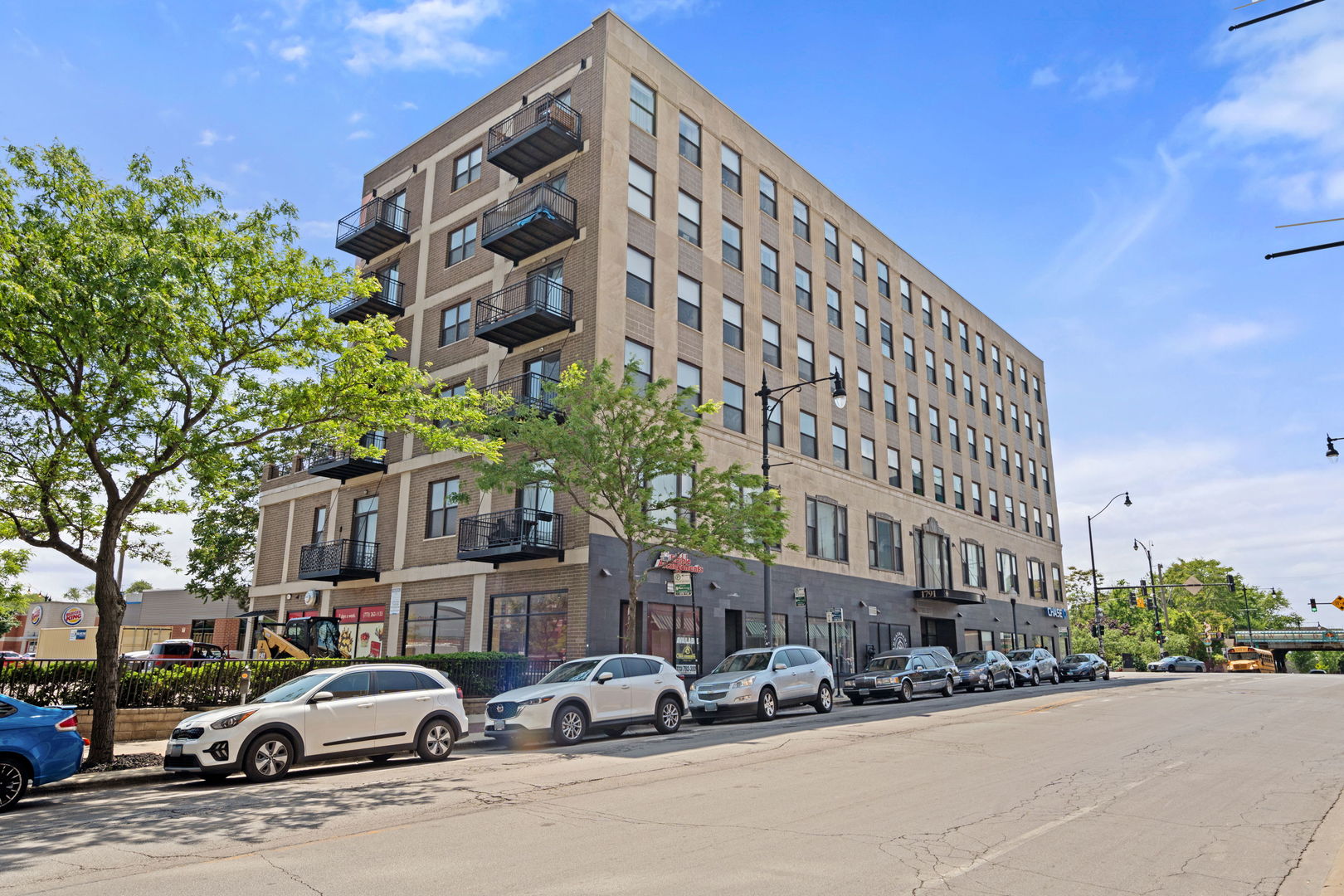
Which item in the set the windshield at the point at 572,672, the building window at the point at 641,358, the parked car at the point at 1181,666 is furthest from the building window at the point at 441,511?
the parked car at the point at 1181,666

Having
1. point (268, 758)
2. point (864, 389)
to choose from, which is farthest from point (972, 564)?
point (268, 758)

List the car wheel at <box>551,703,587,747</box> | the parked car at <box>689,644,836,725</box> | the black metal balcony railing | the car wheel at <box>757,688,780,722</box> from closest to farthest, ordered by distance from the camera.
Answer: the car wheel at <box>551,703,587,747</box> < the parked car at <box>689,644,836,725</box> < the car wheel at <box>757,688,780,722</box> < the black metal balcony railing

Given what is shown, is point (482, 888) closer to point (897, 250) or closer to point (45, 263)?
point (45, 263)

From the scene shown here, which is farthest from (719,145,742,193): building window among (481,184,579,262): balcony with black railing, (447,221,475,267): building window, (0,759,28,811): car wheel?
(0,759,28,811): car wheel

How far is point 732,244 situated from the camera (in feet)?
106

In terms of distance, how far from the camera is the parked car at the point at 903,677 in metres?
26.2

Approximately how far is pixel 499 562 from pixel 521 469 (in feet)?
21.7

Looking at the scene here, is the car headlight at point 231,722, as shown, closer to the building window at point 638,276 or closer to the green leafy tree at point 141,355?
the green leafy tree at point 141,355

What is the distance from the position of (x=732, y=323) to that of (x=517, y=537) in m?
11.7

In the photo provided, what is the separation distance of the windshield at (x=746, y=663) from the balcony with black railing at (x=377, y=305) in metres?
19.6

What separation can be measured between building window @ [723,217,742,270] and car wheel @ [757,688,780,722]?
16973mm

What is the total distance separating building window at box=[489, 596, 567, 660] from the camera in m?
24.4

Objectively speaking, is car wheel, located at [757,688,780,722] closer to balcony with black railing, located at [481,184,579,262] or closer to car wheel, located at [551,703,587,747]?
car wheel, located at [551,703,587,747]

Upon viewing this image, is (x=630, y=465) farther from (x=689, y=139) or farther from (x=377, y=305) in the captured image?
(x=377, y=305)
